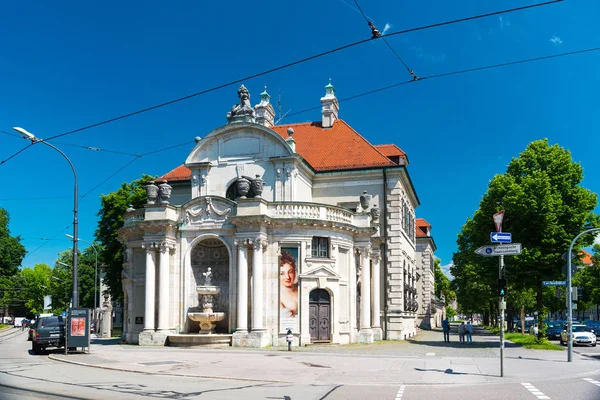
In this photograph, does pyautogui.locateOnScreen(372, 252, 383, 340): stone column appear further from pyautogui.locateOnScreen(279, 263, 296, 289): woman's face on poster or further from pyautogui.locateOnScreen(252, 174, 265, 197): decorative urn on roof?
pyautogui.locateOnScreen(252, 174, 265, 197): decorative urn on roof

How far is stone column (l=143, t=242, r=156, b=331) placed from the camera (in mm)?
32719

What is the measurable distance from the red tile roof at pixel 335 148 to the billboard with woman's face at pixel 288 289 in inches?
389

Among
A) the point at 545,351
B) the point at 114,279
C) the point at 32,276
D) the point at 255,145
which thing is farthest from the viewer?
the point at 32,276

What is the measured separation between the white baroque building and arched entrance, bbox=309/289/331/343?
0.17 ft

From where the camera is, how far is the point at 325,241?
33219 millimetres

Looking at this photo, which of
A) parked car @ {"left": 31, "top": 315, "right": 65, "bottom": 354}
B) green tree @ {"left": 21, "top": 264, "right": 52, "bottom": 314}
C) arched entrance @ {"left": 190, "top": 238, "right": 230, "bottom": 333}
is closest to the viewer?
parked car @ {"left": 31, "top": 315, "right": 65, "bottom": 354}

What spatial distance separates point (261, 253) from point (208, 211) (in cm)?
385

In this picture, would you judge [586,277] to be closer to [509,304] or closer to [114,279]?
[509,304]

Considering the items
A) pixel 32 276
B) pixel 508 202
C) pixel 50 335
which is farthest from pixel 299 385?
pixel 32 276

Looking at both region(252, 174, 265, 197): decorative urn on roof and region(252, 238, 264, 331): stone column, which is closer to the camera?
region(252, 238, 264, 331): stone column

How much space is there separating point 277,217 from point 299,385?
1597cm

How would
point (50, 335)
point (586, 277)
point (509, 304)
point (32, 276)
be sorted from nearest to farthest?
point (50, 335)
point (509, 304)
point (586, 277)
point (32, 276)

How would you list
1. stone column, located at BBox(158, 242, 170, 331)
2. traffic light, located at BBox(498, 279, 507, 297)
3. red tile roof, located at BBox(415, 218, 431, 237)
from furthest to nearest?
red tile roof, located at BBox(415, 218, 431, 237) < stone column, located at BBox(158, 242, 170, 331) < traffic light, located at BBox(498, 279, 507, 297)

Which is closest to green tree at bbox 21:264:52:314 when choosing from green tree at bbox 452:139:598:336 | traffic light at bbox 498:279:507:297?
green tree at bbox 452:139:598:336
